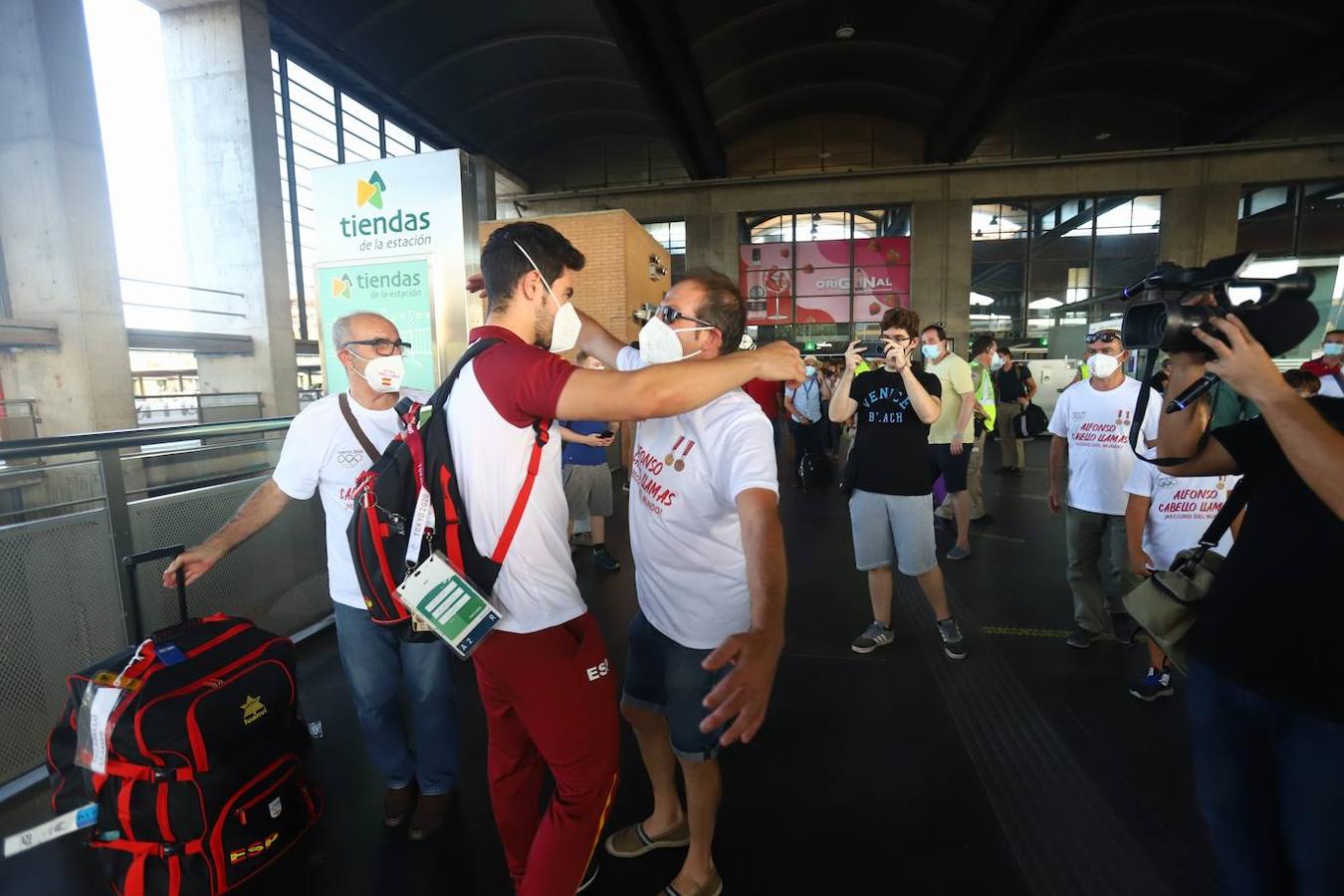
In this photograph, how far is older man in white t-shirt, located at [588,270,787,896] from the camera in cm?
152

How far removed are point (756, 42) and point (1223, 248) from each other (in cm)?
1248

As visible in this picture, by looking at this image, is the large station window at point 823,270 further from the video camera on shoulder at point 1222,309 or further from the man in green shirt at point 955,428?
the video camera on shoulder at point 1222,309

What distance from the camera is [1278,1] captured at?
1121 cm

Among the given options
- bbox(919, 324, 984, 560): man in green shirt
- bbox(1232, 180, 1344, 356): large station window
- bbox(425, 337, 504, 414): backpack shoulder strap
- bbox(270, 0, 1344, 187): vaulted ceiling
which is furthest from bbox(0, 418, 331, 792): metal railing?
bbox(1232, 180, 1344, 356): large station window

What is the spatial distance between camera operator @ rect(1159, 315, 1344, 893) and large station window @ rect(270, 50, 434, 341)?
42.2ft

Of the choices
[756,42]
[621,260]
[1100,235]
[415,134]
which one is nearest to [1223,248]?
[1100,235]

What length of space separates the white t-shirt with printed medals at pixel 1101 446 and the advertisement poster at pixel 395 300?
375 centimetres

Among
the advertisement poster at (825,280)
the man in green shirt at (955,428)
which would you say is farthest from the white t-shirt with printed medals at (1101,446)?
the advertisement poster at (825,280)

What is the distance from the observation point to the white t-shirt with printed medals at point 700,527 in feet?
5.07

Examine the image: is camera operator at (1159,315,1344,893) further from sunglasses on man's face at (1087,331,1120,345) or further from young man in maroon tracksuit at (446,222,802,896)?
sunglasses on man's face at (1087,331,1120,345)

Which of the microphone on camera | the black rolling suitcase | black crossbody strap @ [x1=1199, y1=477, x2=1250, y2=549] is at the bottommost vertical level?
the black rolling suitcase

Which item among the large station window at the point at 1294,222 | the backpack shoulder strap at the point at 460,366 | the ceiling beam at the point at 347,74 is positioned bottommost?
the backpack shoulder strap at the point at 460,366

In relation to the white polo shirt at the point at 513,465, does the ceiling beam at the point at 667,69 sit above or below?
above

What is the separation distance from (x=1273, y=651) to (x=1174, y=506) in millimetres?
2010
